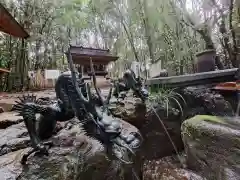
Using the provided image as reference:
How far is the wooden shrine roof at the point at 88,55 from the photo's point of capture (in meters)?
11.4

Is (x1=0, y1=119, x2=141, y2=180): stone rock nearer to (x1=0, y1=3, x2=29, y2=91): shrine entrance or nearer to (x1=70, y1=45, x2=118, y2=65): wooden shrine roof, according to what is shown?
(x1=0, y1=3, x2=29, y2=91): shrine entrance

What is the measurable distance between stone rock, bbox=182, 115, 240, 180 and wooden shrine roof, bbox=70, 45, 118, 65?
881 cm

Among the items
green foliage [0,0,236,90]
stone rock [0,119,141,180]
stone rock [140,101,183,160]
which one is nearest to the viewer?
stone rock [0,119,141,180]

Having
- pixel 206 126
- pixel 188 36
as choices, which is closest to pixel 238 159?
pixel 206 126

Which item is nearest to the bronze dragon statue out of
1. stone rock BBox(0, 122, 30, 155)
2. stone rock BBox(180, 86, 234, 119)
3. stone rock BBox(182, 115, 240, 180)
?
stone rock BBox(0, 122, 30, 155)

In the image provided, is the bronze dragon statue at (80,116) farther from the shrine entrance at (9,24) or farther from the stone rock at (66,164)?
the shrine entrance at (9,24)

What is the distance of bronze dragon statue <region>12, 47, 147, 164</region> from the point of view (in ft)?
5.69

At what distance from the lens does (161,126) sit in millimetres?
4957

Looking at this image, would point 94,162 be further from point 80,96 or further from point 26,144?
point 26,144

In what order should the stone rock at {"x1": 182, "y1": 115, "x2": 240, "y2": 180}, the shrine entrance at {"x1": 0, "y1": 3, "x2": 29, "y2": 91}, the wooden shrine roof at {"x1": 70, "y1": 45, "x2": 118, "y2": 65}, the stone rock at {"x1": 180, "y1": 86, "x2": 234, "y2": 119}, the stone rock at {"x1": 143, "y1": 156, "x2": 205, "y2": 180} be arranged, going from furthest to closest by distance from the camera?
the wooden shrine roof at {"x1": 70, "y1": 45, "x2": 118, "y2": 65} → the shrine entrance at {"x1": 0, "y1": 3, "x2": 29, "y2": 91} → the stone rock at {"x1": 180, "y1": 86, "x2": 234, "y2": 119} → the stone rock at {"x1": 143, "y1": 156, "x2": 205, "y2": 180} → the stone rock at {"x1": 182, "y1": 115, "x2": 240, "y2": 180}

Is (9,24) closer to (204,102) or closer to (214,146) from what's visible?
(204,102)

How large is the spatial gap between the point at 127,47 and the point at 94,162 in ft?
46.8

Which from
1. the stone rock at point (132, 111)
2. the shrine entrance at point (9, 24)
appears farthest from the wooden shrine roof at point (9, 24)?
the stone rock at point (132, 111)

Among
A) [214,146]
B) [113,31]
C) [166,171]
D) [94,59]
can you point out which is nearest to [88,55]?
[94,59]
